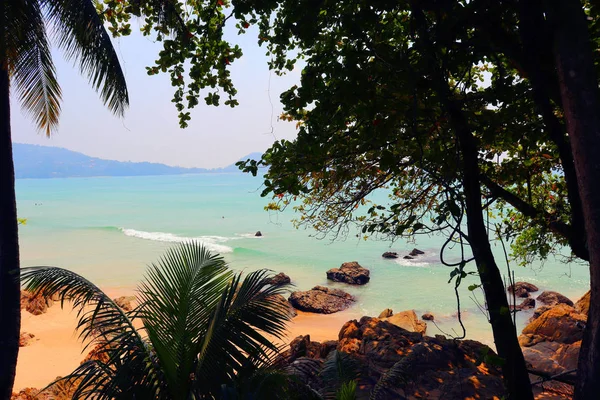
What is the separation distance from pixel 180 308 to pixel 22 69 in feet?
17.2

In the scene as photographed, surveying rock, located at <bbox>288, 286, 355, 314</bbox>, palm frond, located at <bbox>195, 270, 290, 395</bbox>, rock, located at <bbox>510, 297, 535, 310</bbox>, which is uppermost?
palm frond, located at <bbox>195, 270, 290, 395</bbox>

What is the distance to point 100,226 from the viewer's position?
1989 inches

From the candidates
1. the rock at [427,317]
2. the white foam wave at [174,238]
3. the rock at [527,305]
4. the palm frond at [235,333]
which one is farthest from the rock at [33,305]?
the white foam wave at [174,238]

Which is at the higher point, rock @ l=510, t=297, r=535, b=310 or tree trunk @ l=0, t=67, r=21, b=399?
tree trunk @ l=0, t=67, r=21, b=399

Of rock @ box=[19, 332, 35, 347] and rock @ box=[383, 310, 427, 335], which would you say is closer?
rock @ box=[383, 310, 427, 335]

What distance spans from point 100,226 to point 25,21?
48471mm

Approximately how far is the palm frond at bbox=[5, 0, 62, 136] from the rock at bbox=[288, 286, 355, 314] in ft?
39.4

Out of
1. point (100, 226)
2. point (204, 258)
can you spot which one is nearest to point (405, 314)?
point (204, 258)

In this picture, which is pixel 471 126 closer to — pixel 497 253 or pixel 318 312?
pixel 318 312

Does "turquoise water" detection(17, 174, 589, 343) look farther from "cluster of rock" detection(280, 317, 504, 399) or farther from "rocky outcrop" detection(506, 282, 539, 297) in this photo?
"cluster of rock" detection(280, 317, 504, 399)

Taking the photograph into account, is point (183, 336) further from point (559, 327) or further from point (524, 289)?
point (524, 289)

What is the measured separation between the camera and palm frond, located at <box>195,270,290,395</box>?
3814mm

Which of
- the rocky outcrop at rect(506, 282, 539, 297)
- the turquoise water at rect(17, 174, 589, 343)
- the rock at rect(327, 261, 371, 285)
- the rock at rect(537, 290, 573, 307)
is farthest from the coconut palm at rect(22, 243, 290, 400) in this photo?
the rock at rect(327, 261, 371, 285)

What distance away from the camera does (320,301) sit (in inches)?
708
